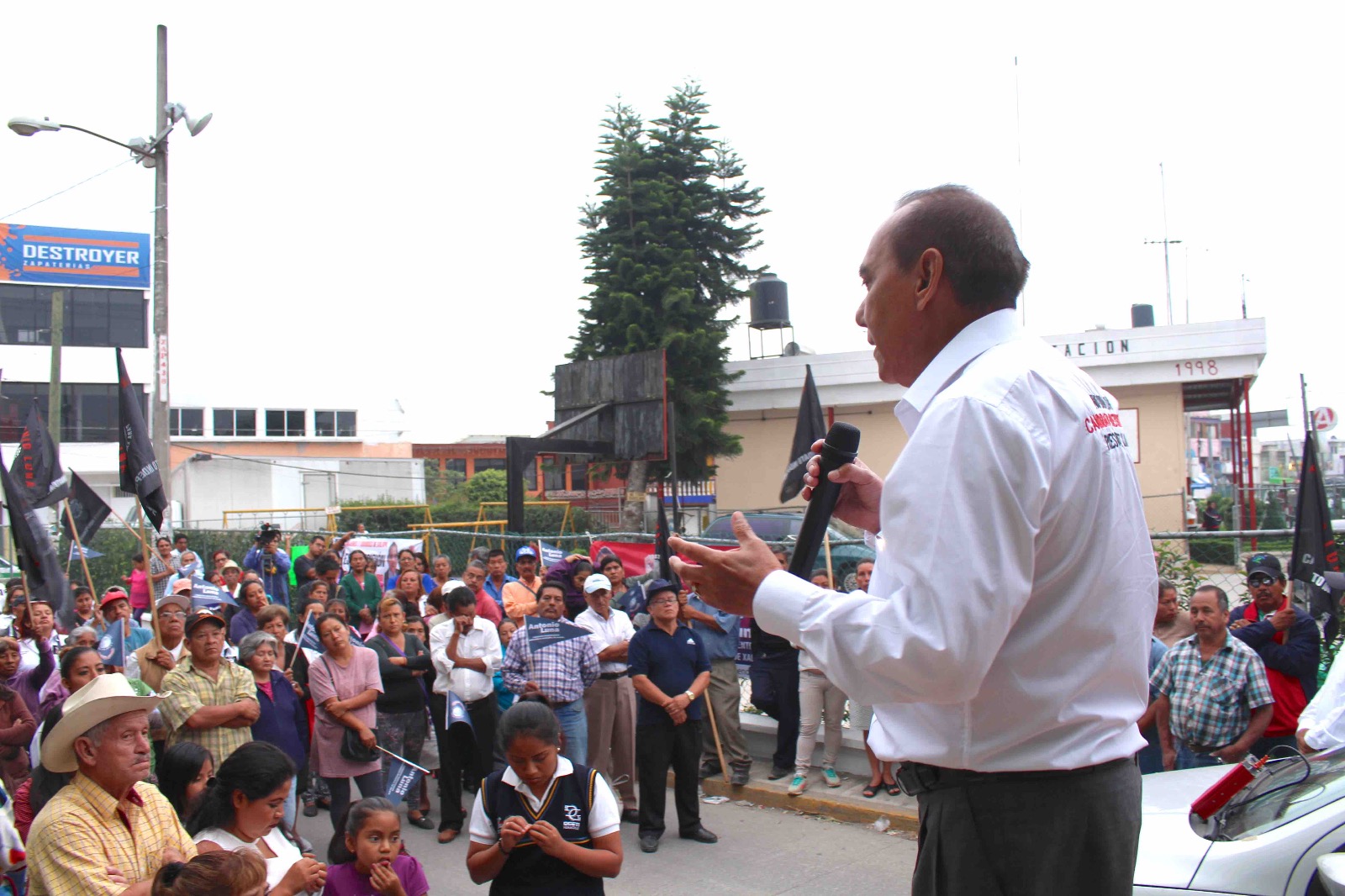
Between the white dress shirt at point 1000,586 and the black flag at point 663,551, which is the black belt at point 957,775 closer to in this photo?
the white dress shirt at point 1000,586

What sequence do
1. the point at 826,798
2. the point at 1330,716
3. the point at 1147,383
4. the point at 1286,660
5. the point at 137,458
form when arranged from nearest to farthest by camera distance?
the point at 1330,716, the point at 1286,660, the point at 826,798, the point at 137,458, the point at 1147,383

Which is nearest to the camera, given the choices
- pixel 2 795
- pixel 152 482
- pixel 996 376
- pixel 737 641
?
pixel 996 376

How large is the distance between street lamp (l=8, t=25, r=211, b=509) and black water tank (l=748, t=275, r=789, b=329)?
20484 millimetres

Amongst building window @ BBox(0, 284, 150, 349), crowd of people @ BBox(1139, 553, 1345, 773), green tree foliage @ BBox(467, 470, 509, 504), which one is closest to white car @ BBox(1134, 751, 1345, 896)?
crowd of people @ BBox(1139, 553, 1345, 773)

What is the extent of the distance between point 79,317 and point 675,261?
1265 inches

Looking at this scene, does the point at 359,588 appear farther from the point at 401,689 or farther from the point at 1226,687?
the point at 1226,687

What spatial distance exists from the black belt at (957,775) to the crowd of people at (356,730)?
2.30 meters

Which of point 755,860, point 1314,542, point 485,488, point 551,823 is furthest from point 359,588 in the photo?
point 485,488

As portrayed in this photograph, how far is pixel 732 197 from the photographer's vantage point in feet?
110

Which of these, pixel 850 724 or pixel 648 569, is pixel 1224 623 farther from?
pixel 648 569

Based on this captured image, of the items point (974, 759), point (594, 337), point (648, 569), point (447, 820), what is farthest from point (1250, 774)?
point (594, 337)

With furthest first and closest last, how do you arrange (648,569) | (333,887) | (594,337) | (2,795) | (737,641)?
(594,337) → (648,569) → (737,641) → (2,795) → (333,887)

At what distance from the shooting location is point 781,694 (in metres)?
9.12

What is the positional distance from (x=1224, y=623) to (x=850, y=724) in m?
3.75
